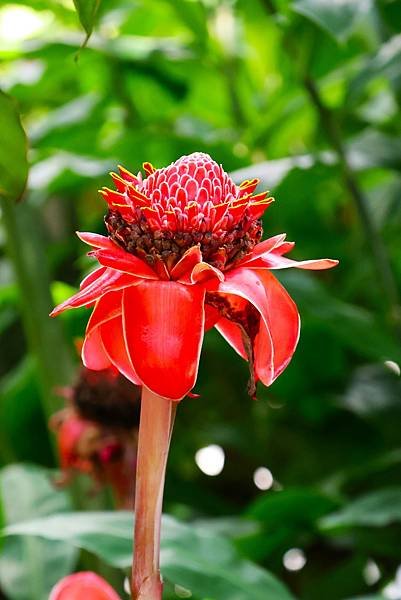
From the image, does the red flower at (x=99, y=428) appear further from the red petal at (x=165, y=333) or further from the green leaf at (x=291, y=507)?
the red petal at (x=165, y=333)

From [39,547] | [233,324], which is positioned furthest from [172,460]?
[233,324]

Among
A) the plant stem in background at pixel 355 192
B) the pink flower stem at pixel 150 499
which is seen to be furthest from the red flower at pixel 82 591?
the plant stem in background at pixel 355 192

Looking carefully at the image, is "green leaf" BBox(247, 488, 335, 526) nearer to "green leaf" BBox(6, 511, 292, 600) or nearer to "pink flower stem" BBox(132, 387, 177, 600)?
"green leaf" BBox(6, 511, 292, 600)

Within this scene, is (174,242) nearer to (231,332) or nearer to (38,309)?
(231,332)

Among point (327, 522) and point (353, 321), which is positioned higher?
point (353, 321)

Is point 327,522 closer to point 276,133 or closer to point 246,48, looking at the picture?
point 276,133

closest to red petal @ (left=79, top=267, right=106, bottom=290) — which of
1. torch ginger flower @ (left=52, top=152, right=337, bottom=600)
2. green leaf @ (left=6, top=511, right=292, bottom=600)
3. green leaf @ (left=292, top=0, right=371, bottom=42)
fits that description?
torch ginger flower @ (left=52, top=152, right=337, bottom=600)
